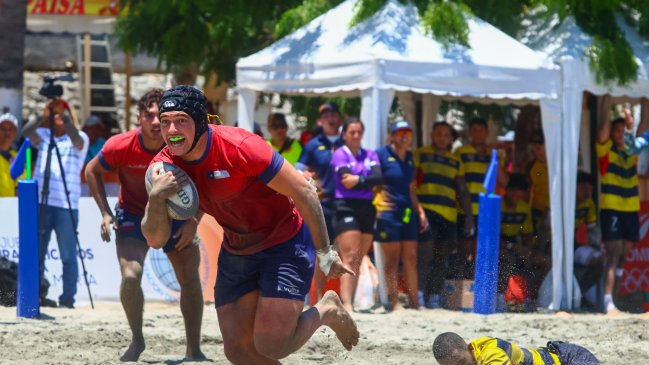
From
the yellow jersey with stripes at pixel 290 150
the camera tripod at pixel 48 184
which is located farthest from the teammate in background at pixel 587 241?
the camera tripod at pixel 48 184

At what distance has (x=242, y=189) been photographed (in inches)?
227

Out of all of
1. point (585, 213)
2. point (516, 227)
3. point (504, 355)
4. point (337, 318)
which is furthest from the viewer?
point (585, 213)

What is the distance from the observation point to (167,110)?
5.58 m

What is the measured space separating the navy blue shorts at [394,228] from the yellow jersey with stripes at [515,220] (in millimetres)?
1130

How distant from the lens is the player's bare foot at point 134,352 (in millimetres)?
7793

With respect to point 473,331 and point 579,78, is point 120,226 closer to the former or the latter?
point 473,331

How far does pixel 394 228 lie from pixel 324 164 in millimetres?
898

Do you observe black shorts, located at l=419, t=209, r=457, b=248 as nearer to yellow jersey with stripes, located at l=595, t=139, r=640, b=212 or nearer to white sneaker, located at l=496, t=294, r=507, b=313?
white sneaker, located at l=496, t=294, r=507, b=313

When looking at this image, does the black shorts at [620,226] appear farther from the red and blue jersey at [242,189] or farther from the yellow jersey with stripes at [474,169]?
the red and blue jersey at [242,189]

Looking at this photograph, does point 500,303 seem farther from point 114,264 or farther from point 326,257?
point 326,257

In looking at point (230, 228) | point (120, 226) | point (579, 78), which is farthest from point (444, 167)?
point (230, 228)

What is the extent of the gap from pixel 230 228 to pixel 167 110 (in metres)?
0.77

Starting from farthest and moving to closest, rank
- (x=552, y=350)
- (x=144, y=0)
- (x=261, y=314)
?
(x=144, y=0)
(x=552, y=350)
(x=261, y=314)

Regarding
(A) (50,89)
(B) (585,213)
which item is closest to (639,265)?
(B) (585,213)
